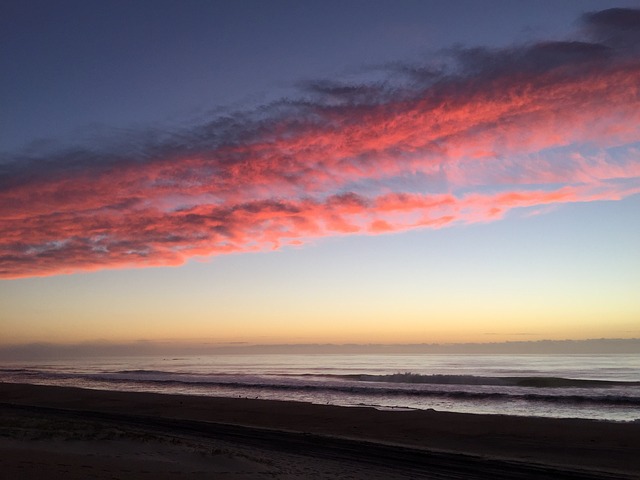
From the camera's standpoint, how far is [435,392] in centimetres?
4162

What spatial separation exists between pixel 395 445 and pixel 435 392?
979 inches

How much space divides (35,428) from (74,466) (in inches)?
349

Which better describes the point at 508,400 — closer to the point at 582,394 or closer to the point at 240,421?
the point at 582,394

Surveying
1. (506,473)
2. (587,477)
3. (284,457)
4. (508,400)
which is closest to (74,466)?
(284,457)

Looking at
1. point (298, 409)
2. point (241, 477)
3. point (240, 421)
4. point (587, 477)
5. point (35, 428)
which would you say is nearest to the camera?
point (241, 477)

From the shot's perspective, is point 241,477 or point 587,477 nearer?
point 241,477

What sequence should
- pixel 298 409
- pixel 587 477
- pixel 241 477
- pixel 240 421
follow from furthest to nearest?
pixel 298 409 < pixel 240 421 < pixel 587 477 < pixel 241 477

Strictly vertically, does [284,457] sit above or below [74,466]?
below

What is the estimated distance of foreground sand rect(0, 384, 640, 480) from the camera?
12.6 meters

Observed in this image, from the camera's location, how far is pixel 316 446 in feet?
58.8

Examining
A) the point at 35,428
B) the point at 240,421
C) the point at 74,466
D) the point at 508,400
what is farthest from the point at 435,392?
the point at 74,466

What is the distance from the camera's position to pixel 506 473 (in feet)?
45.3

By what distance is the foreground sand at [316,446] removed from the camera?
12594mm

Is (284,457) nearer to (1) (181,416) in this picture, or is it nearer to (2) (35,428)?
(2) (35,428)
